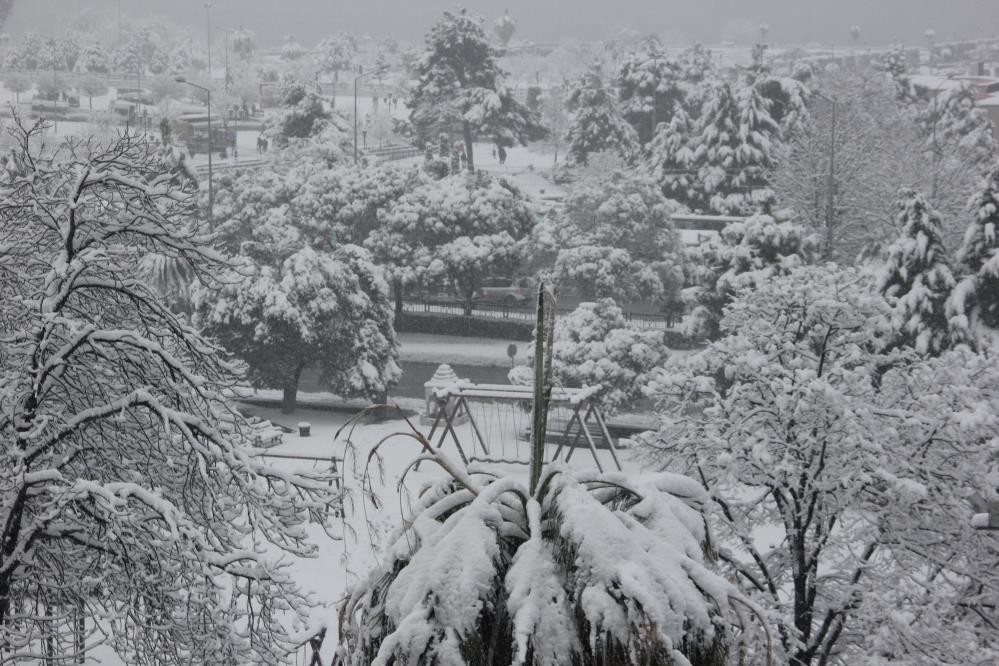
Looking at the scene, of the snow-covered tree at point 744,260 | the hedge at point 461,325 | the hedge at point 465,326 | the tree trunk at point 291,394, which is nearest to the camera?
the snow-covered tree at point 744,260

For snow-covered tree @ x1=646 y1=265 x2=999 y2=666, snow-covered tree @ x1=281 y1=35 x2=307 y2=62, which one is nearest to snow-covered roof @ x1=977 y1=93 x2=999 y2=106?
snow-covered tree @ x1=646 y1=265 x2=999 y2=666

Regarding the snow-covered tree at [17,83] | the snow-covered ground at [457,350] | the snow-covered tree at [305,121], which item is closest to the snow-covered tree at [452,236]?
the snow-covered ground at [457,350]

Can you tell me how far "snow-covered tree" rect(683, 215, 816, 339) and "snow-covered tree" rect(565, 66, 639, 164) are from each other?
27772mm

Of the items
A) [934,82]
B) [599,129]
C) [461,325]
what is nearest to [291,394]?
[461,325]

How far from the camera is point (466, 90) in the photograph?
55.6m

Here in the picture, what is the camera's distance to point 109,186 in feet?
35.5

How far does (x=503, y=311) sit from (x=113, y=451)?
Answer: 28411mm

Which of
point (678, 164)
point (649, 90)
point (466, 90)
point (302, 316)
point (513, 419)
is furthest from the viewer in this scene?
point (649, 90)

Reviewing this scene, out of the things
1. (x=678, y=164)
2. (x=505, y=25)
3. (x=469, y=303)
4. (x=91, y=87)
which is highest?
(x=505, y=25)

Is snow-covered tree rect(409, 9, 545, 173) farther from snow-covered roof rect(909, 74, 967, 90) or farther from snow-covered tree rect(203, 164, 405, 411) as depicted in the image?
snow-covered roof rect(909, 74, 967, 90)

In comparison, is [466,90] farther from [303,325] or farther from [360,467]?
[360,467]

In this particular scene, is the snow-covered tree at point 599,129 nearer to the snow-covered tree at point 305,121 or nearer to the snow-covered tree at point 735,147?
the snow-covered tree at point 735,147

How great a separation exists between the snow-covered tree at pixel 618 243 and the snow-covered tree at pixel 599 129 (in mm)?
18304

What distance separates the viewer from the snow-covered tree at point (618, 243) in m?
33.9
